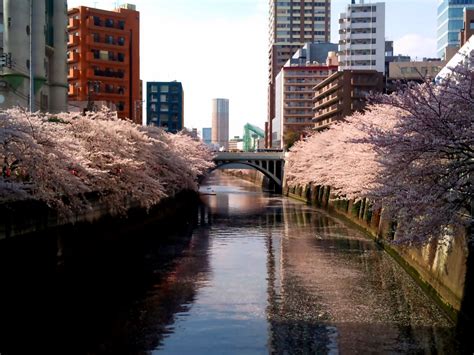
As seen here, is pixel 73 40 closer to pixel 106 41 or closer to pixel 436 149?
pixel 106 41

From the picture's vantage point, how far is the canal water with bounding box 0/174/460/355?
16203mm

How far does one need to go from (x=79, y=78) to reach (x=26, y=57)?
3489cm

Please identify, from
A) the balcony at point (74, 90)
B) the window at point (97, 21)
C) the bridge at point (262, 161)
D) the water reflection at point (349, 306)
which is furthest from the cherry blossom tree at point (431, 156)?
the bridge at point (262, 161)

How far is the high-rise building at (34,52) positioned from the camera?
143 ft

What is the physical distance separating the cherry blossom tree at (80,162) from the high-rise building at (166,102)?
9851 cm

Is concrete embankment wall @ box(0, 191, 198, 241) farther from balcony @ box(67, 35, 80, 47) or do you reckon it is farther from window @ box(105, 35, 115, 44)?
window @ box(105, 35, 115, 44)

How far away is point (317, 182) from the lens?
5838cm

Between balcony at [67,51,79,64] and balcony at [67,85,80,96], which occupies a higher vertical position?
balcony at [67,51,79,64]

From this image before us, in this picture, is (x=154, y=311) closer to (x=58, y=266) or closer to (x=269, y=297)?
(x=269, y=297)

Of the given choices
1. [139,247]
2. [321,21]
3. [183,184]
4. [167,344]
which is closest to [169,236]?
[139,247]

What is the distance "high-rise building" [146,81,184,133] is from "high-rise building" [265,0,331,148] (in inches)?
1209

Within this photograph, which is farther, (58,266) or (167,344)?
(58,266)

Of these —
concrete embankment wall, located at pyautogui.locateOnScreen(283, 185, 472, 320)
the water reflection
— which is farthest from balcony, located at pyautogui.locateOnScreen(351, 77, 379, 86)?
the water reflection

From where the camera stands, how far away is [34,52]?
45375 mm
